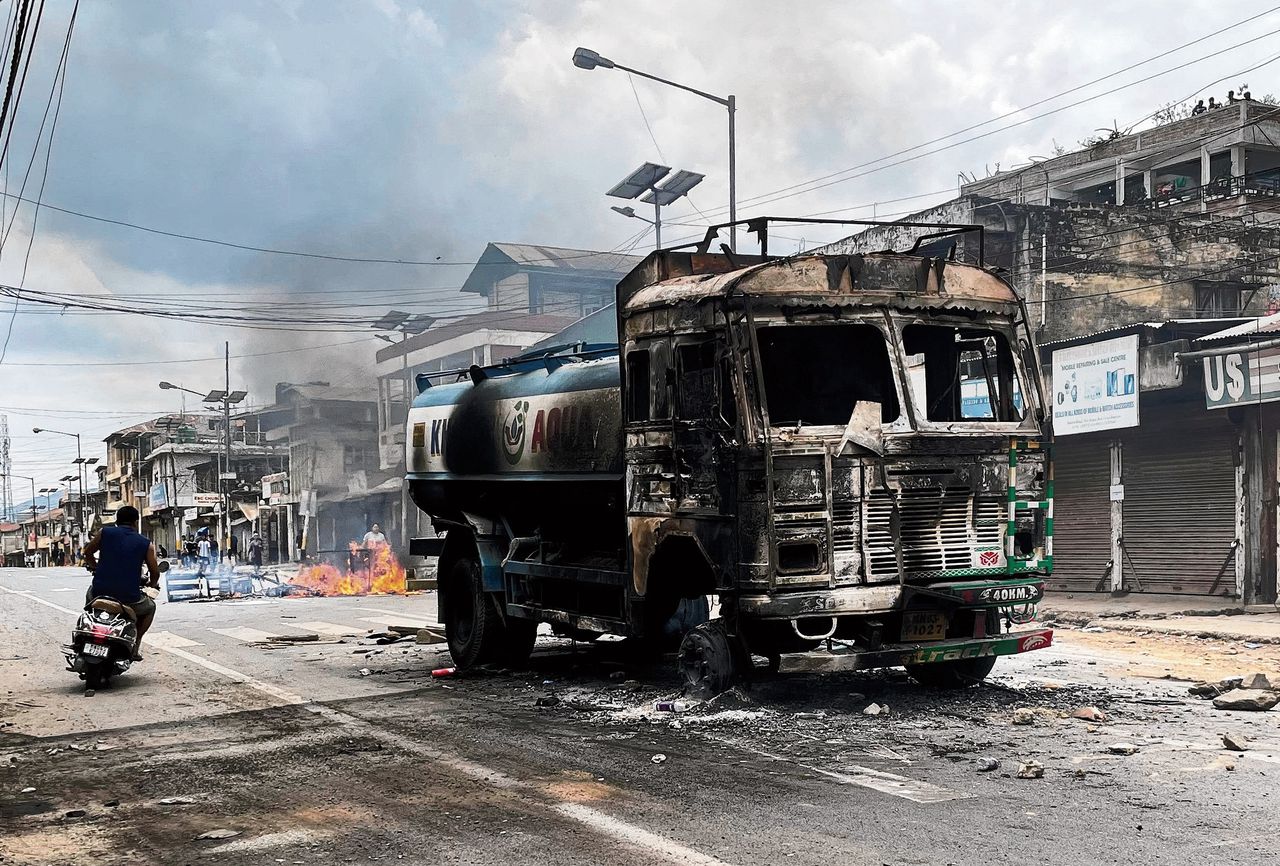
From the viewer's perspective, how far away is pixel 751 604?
8039 mm

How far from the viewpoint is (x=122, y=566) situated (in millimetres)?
11477

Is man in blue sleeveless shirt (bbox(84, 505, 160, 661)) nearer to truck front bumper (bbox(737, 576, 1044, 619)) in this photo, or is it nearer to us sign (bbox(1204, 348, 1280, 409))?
truck front bumper (bbox(737, 576, 1044, 619))

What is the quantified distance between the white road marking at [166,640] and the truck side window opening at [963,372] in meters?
10.6

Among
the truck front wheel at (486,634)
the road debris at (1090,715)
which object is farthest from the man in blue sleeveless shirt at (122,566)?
the road debris at (1090,715)

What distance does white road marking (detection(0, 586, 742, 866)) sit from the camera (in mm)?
5125

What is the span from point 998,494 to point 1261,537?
12146mm

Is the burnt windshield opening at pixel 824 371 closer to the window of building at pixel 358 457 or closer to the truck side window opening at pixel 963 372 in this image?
the truck side window opening at pixel 963 372

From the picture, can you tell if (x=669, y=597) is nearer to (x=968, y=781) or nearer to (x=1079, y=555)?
(x=968, y=781)

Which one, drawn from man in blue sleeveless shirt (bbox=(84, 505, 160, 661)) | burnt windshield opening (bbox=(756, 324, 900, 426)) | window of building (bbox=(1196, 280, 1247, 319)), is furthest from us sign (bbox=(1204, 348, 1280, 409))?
man in blue sleeveless shirt (bbox=(84, 505, 160, 661))

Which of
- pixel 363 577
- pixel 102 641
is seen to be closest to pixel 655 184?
pixel 363 577

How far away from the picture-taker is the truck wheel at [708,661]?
27.9ft

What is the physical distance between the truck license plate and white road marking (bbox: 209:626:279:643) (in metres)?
9.96

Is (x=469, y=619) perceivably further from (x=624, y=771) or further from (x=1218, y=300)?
(x=1218, y=300)

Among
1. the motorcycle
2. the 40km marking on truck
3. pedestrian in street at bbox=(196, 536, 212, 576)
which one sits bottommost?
pedestrian in street at bbox=(196, 536, 212, 576)
